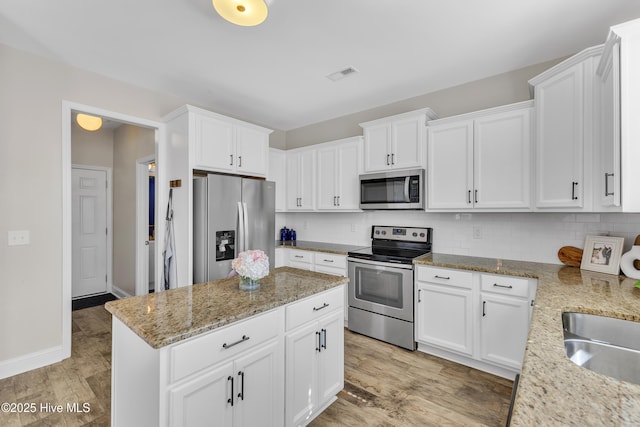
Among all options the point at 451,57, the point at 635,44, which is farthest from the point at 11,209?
the point at 635,44

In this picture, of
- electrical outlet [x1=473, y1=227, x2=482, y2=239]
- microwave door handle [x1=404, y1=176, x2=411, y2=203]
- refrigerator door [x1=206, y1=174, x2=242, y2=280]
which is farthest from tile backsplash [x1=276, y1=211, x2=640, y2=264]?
refrigerator door [x1=206, y1=174, x2=242, y2=280]

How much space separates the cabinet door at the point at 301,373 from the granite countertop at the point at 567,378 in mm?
1135

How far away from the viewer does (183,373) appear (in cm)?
118

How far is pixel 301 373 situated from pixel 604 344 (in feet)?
4.82

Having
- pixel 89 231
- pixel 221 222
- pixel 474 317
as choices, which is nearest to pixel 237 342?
pixel 221 222

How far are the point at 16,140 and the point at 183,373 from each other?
272 centimetres

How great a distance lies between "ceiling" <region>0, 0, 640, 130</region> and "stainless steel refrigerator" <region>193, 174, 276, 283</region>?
1.11 m

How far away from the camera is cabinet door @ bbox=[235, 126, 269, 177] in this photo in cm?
337

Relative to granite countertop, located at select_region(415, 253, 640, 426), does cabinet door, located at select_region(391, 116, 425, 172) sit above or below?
above

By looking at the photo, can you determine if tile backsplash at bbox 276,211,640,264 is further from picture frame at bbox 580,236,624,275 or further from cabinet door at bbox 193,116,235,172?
cabinet door at bbox 193,116,235,172

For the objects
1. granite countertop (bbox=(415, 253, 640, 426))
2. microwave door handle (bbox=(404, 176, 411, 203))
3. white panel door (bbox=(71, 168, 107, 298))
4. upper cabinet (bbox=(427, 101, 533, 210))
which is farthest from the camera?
white panel door (bbox=(71, 168, 107, 298))

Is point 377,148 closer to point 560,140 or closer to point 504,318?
Answer: point 560,140

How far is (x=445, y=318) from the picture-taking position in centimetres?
265

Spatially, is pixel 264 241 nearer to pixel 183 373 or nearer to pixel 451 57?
pixel 183 373
